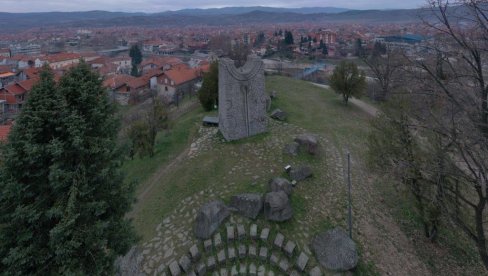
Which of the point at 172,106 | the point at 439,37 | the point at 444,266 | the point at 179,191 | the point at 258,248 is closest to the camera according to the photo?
the point at 439,37

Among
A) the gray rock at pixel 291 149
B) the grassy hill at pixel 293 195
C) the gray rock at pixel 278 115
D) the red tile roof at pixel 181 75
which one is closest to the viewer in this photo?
the grassy hill at pixel 293 195

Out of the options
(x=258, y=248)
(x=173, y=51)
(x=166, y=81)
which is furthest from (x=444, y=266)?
(x=173, y=51)

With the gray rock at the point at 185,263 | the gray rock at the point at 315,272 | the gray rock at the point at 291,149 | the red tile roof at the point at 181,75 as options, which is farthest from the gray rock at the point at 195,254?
the red tile roof at the point at 181,75

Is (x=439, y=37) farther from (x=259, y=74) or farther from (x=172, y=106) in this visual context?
(x=172, y=106)

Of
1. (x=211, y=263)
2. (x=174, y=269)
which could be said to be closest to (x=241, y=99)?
(x=211, y=263)

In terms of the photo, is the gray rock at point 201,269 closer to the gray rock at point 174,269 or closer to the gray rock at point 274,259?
the gray rock at point 174,269

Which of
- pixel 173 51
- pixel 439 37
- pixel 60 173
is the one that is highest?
pixel 439 37
